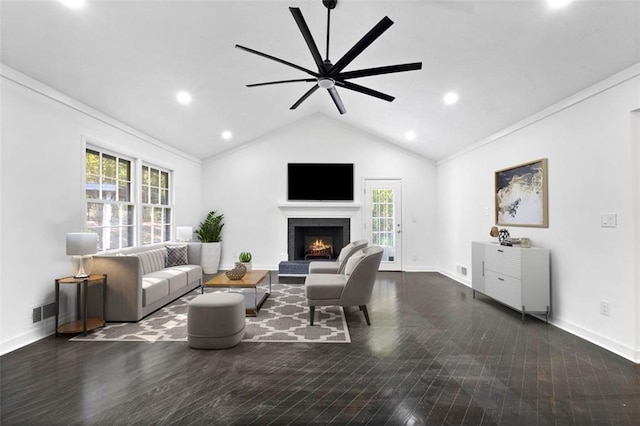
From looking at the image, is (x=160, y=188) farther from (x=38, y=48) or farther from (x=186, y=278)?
(x=38, y=48)

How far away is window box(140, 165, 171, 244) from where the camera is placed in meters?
5.41

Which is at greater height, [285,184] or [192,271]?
[285,184]

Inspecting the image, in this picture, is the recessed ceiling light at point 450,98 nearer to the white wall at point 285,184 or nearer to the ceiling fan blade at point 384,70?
the ceiling fan blade at point 384,70

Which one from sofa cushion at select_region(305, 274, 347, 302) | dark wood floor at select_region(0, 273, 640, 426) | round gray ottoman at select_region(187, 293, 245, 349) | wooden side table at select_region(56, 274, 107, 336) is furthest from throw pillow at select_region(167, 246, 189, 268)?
sofa cushion at select_region(305, 274, 347, 302)

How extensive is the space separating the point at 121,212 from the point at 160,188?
128cm

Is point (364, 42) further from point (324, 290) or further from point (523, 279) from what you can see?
point (523, 279)

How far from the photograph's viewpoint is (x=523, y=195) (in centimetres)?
420

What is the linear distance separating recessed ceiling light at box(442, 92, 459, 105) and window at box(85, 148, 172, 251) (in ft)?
Result: 16.2

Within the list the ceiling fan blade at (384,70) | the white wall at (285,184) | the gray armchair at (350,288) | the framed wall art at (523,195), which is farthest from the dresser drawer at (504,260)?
the white wall at (285,184)

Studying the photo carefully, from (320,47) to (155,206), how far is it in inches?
159

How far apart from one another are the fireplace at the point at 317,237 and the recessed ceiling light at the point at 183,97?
3.44 m

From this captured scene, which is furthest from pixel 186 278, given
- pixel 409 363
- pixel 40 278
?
pixel 409 363

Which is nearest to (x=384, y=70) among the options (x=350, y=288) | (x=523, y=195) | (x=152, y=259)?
(x=350, y=288)

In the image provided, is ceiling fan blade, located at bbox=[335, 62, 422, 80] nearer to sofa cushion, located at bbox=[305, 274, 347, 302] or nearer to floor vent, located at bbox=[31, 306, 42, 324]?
sofa cushion, located at bbox=[305, 274, 347, 302]
